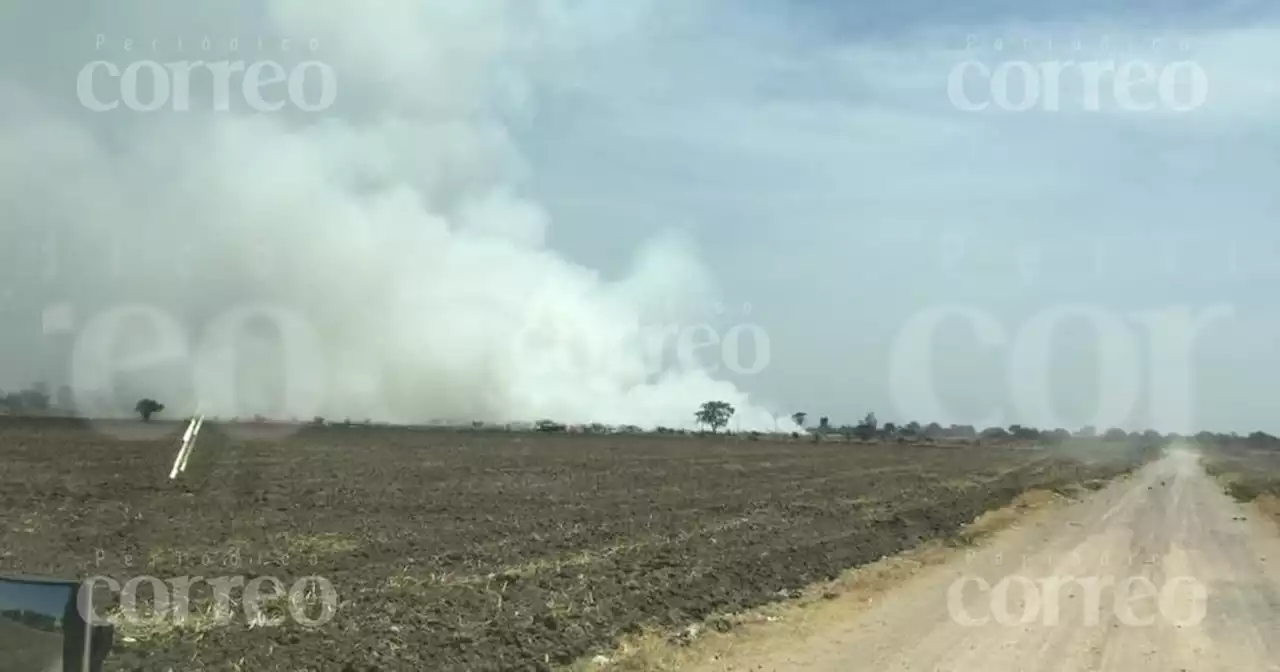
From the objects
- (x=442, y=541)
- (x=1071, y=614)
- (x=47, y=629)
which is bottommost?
(x=1071, y=614)

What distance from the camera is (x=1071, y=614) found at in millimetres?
17672

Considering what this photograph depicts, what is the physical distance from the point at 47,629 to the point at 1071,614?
15.9 metres

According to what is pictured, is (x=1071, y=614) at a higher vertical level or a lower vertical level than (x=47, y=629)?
lower

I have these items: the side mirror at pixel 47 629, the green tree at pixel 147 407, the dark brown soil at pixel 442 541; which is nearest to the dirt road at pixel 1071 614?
the dark brown soil at pixel 442 541

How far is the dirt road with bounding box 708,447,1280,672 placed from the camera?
1439cm

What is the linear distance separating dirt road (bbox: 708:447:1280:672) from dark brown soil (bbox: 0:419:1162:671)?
86.3 inches

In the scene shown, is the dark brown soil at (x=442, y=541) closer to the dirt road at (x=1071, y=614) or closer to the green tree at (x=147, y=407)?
the dirt road at (x=1071, y=614)

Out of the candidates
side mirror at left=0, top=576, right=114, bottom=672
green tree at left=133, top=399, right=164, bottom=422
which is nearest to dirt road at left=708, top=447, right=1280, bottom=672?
side mirror at left=0, top=576, right=114, bottom=672

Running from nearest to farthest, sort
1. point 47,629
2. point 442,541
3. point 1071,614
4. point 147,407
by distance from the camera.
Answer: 1. point 47,629
2. point 1071,614
3. point 442,541
4. point 147,407

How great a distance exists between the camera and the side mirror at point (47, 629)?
16.6 feet

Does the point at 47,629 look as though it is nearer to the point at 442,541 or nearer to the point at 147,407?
the point at 442,541

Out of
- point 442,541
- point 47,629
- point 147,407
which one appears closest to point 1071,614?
point 442,541

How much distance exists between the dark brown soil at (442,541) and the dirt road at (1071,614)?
2.19 metres

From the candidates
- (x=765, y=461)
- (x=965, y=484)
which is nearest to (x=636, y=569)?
(x=965, y=484)
